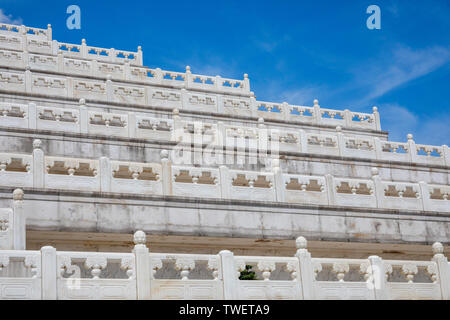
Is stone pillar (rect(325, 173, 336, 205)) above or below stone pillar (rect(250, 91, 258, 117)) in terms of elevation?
below

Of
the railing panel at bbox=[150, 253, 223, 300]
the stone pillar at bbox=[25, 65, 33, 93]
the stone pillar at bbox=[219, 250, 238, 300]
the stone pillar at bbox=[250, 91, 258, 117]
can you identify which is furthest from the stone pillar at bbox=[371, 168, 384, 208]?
the stone pillar at bbox=[25, 65, 33, 93]

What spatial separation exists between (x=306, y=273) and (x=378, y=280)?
1423 mm

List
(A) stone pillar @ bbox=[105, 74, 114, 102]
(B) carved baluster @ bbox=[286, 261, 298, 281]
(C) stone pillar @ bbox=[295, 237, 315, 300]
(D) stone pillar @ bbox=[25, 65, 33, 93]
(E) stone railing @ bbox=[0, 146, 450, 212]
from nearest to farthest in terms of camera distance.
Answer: (C) stone pillar @ bbox=[295, 237, 315, 300] → (B) carved baluster @ bbox=[286, 261, 298, 281] → (E) stone railing @ bbox=[0, 146, 450, 212] → (D) stone pillar @ bbox=[25, 65, 33, 93] → (A) stone pillar @ bbox=[105, 74, 114, 102]

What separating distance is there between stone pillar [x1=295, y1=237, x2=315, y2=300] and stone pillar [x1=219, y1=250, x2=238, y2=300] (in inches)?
50.0

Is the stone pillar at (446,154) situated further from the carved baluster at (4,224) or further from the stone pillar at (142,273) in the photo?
the carved baluster at (4,224)

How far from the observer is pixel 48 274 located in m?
10.8

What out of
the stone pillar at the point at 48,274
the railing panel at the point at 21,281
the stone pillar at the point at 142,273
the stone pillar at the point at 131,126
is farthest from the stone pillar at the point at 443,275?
the stone pillar at the point at 131,126

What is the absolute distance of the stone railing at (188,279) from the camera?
10758 millimetres

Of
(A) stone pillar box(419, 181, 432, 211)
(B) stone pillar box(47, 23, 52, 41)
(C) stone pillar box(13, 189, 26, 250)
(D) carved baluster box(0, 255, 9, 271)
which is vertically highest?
(B) stone pillar box(47, 23, 52, 41)

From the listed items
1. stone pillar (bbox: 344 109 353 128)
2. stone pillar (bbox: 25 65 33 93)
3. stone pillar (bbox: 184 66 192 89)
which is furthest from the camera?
stone pillar (bbox: 184 66 192 89)

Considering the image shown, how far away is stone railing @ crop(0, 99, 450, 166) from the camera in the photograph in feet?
62.2

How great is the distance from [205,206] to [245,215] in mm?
993

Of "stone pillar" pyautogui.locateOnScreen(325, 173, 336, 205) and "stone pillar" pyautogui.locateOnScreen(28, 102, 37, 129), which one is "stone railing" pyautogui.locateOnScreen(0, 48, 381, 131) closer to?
"stone pillar" pyautogui.locateOnScreen(28, 102, 37, 129)

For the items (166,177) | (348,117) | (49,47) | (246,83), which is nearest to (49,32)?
(49,47)
